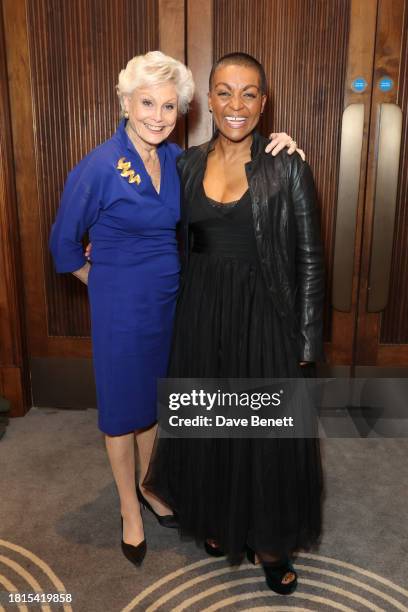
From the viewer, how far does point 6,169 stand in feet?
8.39

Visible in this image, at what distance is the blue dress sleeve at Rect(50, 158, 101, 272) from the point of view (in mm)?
1586

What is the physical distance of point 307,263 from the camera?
155cm

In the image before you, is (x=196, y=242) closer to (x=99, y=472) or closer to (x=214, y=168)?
(x=214, y=168)

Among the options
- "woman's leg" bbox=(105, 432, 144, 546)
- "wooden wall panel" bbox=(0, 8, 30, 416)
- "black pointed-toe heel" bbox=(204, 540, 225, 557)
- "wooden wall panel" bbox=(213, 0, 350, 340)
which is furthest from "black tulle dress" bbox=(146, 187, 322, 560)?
"wooden wall panel" bbox=(0, 8, 30, 416)

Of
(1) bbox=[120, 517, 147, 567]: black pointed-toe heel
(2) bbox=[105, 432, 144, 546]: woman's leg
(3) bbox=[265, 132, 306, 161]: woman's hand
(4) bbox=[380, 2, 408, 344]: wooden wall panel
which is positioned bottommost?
(1) bbox=[120, 517, 147, 567]: black pointed-toe heel

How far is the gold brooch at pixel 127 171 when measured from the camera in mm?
1597

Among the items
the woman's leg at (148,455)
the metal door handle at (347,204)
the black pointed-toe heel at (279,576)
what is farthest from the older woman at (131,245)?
the metal door handle at (347,204)

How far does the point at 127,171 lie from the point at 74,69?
1.17 meters

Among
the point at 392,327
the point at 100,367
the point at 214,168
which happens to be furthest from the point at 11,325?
the point at 392,327

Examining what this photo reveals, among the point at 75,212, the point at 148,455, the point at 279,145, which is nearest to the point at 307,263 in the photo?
the point at 279,145

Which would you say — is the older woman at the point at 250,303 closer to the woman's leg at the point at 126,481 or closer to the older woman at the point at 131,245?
the older woman at the point at 131,245

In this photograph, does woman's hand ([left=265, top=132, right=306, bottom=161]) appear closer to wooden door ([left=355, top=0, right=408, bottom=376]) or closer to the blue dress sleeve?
the blue dress sleeve

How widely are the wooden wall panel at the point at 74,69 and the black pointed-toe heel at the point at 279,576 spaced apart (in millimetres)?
1823

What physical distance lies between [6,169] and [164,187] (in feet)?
3.95
